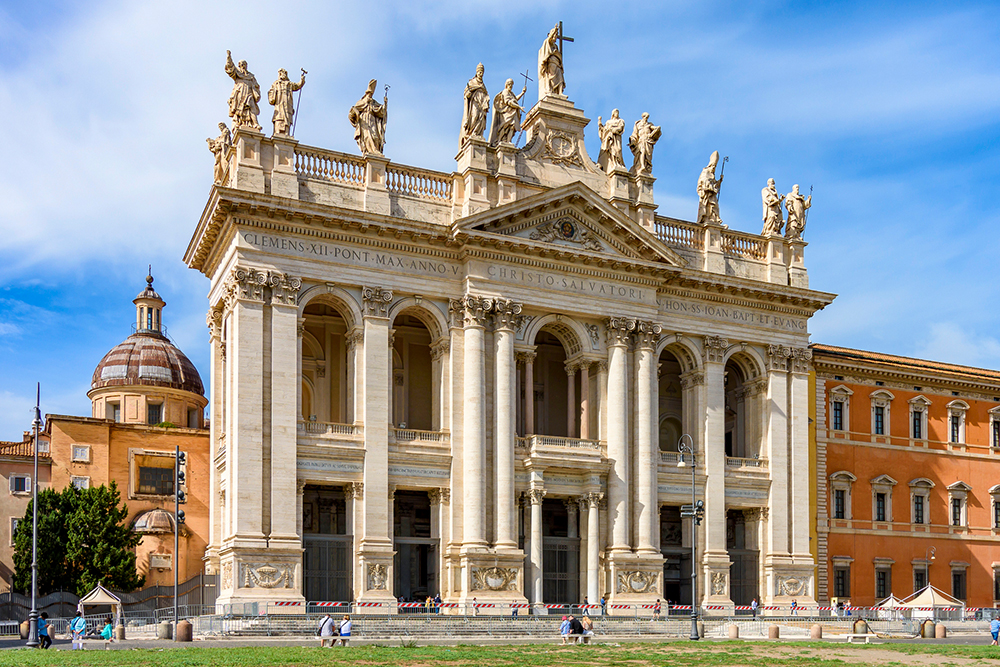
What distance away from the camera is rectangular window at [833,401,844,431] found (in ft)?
194

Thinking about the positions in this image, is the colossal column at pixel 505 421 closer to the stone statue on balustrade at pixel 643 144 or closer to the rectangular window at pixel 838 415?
the stone statue on balustrade at pixel 643 144

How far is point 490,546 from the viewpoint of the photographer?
46.3m

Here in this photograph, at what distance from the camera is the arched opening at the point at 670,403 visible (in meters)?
57.3

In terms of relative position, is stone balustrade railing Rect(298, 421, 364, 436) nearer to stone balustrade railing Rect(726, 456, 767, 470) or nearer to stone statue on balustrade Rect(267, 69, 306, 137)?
stone statue on balustrade Rect(267, 69, 306, 137)

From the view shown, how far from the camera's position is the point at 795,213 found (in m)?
56.9

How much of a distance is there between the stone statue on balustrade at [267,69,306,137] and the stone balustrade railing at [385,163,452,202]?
14.4ft

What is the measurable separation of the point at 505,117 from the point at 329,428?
15.2 m

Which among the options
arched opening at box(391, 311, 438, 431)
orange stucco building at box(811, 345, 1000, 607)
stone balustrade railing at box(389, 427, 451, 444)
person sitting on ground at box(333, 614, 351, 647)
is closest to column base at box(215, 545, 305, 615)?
stone balustrade railing at box(389, 427, 451, 444)

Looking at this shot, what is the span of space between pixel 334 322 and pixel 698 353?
53.5 feet

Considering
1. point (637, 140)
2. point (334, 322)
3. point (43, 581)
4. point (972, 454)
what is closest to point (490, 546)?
point (334, 322)

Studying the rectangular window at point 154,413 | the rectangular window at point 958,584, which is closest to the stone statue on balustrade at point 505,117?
the rectangular window at point 958,584

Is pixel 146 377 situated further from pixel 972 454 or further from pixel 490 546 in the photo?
pixel 972 454

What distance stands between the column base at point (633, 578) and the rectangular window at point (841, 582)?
12.8 meters

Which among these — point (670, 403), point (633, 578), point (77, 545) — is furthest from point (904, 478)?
point (77, 545)
